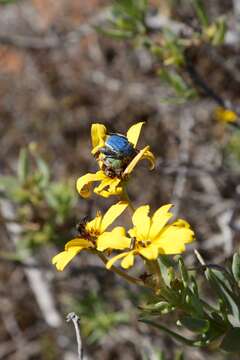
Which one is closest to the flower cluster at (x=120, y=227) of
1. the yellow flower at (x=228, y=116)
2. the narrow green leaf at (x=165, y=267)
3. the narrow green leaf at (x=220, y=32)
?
the narrow green leaf at (x=165, y=267)

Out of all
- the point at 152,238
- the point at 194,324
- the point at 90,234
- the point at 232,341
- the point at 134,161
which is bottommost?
the point at 232,341

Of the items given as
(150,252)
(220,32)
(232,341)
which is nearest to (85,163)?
(220,32)

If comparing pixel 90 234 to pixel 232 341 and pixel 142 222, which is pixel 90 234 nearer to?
pixel 142 222

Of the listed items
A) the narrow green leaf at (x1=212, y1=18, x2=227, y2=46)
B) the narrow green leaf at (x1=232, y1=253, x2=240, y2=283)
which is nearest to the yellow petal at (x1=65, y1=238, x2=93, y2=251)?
the narrow green leaf at (x1=232, y1=253, x2=240, y2=283)

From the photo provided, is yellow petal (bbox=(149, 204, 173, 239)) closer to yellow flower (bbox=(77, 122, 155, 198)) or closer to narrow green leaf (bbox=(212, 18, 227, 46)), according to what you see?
yellow flower (bbox=(77, 122, 155, 198))

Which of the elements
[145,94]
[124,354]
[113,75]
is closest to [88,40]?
[113,75]

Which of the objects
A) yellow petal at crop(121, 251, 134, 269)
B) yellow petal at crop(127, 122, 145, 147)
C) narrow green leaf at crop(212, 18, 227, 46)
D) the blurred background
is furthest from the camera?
the blurred background

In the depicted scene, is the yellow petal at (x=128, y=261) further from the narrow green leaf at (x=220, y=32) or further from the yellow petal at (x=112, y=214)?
the narrow green leaf at (x=220, y=32)

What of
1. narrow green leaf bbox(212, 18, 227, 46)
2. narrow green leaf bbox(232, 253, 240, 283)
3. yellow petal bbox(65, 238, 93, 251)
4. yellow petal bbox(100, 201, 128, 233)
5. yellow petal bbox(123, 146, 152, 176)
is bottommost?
narrow green leaf bbox(232, 253, 240, 283)
